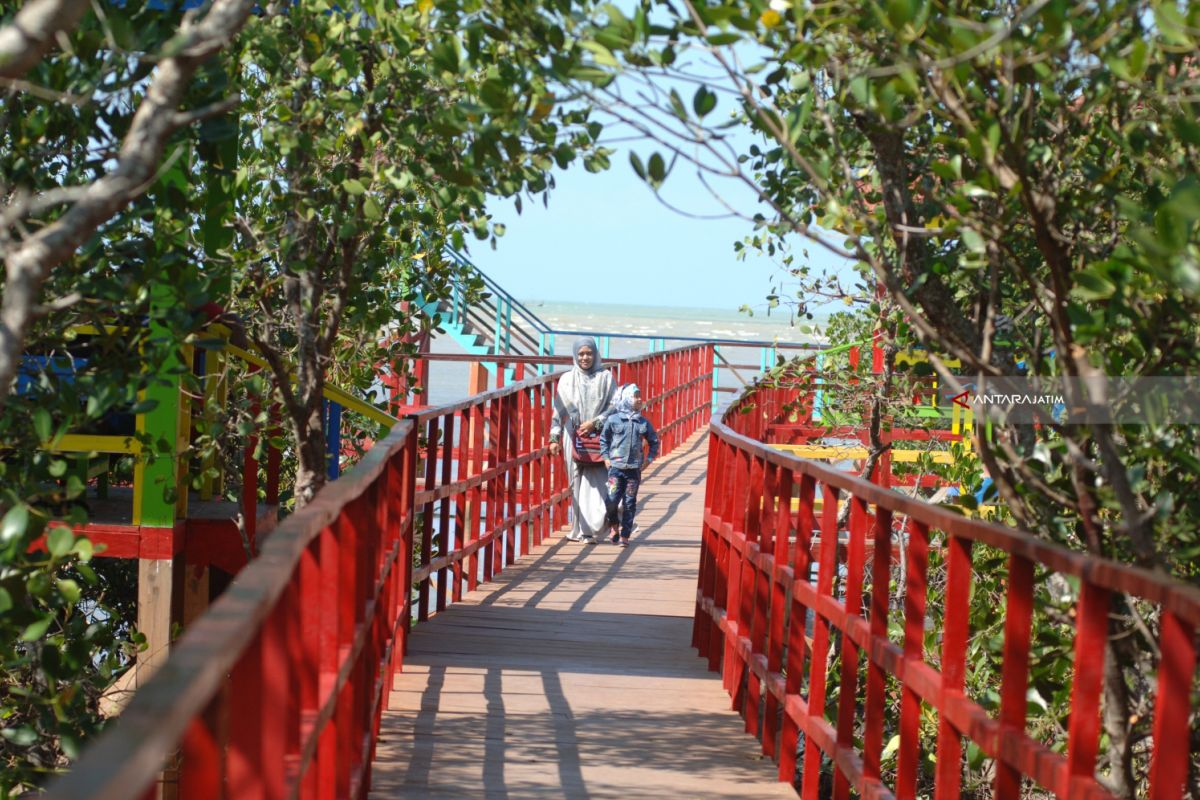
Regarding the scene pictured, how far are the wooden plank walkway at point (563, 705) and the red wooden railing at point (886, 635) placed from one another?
0.22m

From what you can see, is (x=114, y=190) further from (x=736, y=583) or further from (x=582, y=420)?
(x=582, y=420)

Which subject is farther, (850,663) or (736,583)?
(736,583)

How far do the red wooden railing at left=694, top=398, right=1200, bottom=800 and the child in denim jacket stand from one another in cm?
409

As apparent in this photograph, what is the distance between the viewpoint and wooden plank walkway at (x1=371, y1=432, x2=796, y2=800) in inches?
189

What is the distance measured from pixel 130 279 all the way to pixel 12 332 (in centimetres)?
97

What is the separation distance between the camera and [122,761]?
1.16 meters

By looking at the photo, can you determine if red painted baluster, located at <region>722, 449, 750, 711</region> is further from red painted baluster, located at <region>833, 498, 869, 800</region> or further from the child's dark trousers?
the child's dark trousers

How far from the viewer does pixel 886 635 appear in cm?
392

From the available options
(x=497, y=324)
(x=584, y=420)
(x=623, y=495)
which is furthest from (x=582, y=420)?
(x=497, y=324)

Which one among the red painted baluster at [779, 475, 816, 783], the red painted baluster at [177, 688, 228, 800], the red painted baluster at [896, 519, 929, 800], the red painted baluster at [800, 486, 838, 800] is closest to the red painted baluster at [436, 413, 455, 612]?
the red painted baluster at [779, 475, 816, 783]

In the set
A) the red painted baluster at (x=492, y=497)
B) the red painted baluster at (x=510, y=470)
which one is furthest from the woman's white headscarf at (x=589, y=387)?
the red painted baluster at (x=492, y=497)

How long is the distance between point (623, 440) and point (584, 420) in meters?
0.34

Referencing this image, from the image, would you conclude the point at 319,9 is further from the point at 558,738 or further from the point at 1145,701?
the point at 1145,701

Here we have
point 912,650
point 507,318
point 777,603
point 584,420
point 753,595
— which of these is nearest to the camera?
point 912,650
